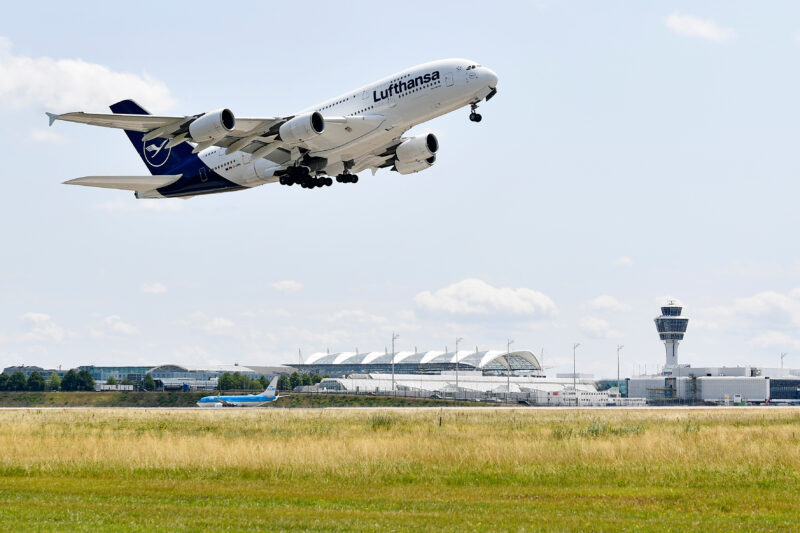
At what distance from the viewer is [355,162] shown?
5256 centimetres

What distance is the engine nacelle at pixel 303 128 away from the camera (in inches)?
1806

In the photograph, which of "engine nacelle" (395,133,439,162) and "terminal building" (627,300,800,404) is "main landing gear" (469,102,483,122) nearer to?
"engine nacelle" (395,133,439,162)

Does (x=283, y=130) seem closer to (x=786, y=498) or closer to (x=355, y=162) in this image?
(x=355, y=162)

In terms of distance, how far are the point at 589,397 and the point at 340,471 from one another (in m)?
140

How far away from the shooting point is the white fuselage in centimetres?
4500

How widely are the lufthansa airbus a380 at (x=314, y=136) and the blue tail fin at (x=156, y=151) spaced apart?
0.46 feet

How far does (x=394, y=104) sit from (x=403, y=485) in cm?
2483

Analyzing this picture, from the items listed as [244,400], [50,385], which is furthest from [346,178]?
[50,385]

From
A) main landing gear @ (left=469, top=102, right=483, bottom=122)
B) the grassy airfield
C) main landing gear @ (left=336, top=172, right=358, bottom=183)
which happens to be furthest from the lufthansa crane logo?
the grassy airfield

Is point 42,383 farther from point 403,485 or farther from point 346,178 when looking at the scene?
point 403,485

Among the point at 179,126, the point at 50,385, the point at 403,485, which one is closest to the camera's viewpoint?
the point at 403,485

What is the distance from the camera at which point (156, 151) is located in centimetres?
5888

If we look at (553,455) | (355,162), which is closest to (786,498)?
(553,455)

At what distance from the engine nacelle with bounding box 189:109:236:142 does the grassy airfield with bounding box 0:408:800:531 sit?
591 inches
